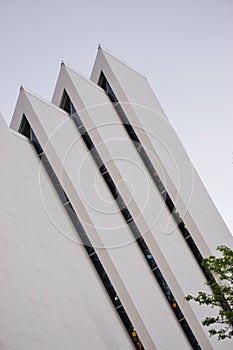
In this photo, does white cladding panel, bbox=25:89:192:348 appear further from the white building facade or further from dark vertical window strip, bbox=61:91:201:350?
dark vertical window strip, bbox=61:91:201:350

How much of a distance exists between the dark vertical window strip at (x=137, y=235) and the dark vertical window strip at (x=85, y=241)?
2.10 meters

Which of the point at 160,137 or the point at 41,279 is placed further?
the point at 160,137

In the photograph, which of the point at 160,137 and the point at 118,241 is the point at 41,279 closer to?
the point at 118,241

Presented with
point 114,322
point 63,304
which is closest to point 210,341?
point 114,322

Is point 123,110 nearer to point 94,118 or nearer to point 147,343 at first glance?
point 94,118

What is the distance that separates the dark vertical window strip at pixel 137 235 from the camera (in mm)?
25414

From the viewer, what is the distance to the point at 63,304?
2123 cm

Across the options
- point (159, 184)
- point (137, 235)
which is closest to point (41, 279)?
point (137, 235)

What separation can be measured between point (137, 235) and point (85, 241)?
229 centimetres

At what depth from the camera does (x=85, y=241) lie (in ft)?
86.5

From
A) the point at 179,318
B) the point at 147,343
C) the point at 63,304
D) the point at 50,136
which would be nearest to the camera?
the point at 63,304

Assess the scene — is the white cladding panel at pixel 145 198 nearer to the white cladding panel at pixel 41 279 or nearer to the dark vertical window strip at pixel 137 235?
the dark vertical window strip at pixel 137 235

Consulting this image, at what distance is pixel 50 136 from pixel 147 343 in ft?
32.6

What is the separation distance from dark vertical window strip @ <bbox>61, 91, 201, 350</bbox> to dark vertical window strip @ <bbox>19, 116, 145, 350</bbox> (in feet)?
6.90
